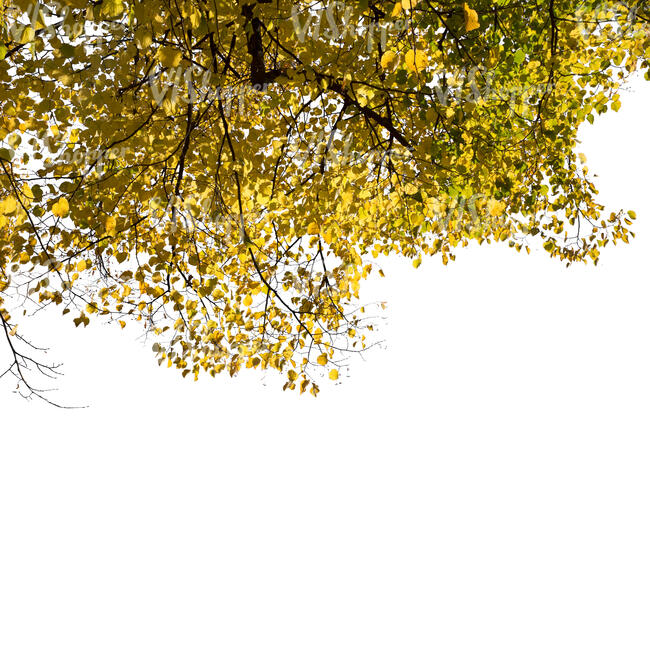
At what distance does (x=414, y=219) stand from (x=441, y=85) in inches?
49.8

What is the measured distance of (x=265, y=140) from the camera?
20.0 feet

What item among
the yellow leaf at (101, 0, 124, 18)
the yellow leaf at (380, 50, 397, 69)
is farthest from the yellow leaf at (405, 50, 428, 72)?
the yellow leaf at (101, 0, 124, 18)

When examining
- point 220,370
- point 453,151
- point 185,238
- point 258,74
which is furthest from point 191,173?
point 453,151

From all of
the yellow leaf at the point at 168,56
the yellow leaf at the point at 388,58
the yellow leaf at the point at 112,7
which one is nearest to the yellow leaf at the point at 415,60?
the yellow leaf at the point at 388,58

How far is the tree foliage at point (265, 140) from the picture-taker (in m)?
4.91

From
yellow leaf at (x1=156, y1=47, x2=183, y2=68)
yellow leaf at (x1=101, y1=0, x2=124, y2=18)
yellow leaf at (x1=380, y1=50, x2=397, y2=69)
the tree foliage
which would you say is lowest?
yellow leaf at (x1=380, y1=50, x2=397, y2=69)

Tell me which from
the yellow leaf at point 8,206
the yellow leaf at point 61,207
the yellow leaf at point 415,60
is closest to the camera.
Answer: the yellow leaf at point 415,60

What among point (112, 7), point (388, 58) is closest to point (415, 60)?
point (388, 58)

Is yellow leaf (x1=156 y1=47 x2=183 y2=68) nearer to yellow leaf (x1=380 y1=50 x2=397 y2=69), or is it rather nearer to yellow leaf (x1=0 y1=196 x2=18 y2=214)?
yellow leaf (x1=380 y1=50 x2=397 y2=69)

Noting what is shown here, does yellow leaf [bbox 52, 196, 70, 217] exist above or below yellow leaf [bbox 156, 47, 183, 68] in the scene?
above

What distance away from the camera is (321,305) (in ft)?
23.3

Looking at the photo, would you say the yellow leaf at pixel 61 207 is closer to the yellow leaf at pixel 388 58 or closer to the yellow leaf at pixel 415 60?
the yellow leaf at pixel 388 58

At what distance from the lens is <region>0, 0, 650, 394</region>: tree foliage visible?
4.91 m

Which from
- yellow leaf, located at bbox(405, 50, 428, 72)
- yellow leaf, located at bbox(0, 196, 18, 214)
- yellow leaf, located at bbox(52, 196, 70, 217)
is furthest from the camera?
yellow leaf, located at bbox(52, 196, 70, 217)
